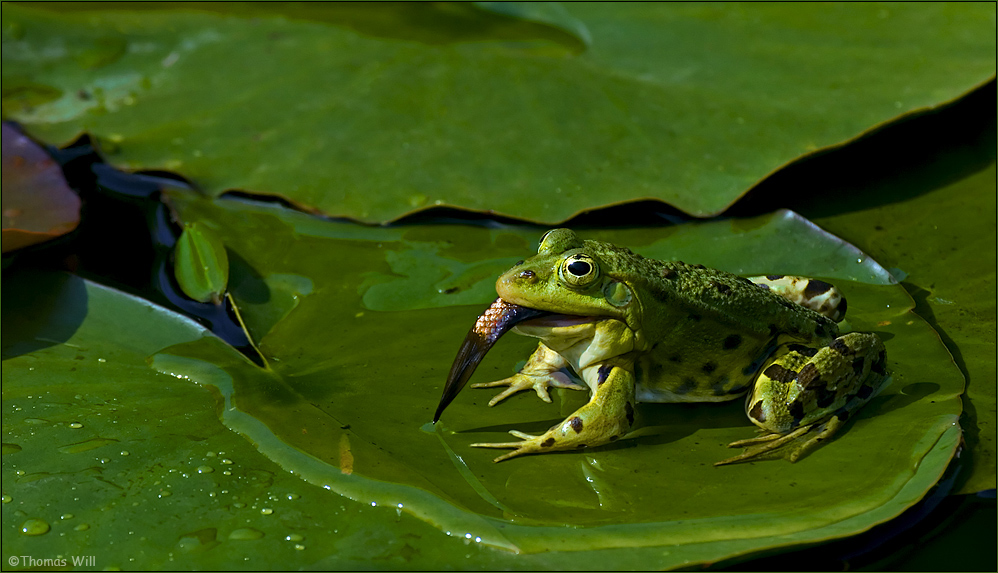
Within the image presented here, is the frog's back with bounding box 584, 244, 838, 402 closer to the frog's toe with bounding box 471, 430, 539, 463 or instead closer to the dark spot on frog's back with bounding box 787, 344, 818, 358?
the dark spot on frog's back with bounding box 787, 344, 818, 358

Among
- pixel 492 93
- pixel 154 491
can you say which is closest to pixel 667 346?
A: pixel 154 491

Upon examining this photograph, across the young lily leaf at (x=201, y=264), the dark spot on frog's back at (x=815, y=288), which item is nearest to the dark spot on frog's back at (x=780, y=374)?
the dark spot on frog's back at (x=815, y=288)

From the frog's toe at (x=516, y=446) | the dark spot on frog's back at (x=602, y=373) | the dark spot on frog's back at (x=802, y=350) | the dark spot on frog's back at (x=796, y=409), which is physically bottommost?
the frog's toe at (x=516, y=446)

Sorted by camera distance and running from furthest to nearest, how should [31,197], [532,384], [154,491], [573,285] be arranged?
[31,197] < [532,384] < [573,285] < [154,491]

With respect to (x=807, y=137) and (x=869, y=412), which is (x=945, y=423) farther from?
(x=807, y=137)

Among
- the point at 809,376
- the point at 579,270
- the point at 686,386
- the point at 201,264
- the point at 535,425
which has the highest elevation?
the point at 579,270

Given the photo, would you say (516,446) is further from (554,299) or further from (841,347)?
(841,347)

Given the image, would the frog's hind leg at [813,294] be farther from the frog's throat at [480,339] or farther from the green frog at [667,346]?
the frog's throat at [480,339]

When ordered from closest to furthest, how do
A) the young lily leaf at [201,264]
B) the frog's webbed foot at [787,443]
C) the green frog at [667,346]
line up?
the frog's webbed foot at [787,443], the green frog at [667,346], the young lily leaf at [201,264]
